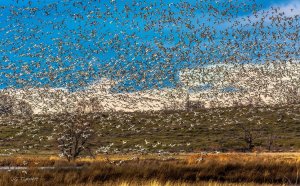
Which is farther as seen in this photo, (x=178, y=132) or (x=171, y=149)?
(x=178, y=132)

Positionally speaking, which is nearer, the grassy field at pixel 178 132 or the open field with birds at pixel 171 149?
the open field with birds at pixel 171 149

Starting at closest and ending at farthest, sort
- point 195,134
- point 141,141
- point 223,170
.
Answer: point 223,170
point 141,141
point 195,134

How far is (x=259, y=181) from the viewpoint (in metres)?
26.5

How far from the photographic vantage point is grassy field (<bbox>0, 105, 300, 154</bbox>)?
84.4 m

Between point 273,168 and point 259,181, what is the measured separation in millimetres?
3331

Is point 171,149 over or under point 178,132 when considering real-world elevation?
under

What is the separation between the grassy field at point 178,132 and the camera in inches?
3324

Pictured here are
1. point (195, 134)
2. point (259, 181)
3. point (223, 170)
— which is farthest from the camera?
point (195, 134)

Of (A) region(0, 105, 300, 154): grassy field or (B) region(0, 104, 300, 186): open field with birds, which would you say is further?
(A) region(0, 105, 300, 154): grassy field

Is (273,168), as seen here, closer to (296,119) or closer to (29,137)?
(29,137)

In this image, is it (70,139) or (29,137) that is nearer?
(70,139)

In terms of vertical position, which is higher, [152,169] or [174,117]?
[174,117]

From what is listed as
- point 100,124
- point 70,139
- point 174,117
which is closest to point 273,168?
point 70,139

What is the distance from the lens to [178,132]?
113 meters
